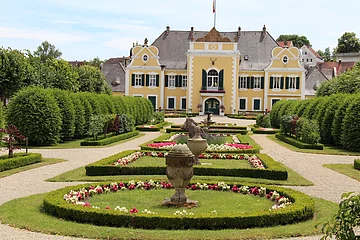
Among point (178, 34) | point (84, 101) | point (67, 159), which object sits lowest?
point (67, 159)

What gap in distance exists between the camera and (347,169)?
56.6 feet

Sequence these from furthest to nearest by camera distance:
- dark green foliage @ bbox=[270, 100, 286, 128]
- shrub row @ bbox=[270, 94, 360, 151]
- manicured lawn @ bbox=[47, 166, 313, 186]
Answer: dark green foliage @ bbox=[270, 100, 286, 128] → shrub row @ bbox=[270, 94, 360, 151] → manicured lawn @ bbox=[47, 166, 313, 186]

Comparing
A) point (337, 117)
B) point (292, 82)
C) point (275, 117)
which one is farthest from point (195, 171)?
point (292, 82)

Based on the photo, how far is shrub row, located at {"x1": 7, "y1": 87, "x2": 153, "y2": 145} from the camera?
80.1 feet

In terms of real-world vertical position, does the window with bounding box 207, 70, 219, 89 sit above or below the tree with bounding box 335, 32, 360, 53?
below

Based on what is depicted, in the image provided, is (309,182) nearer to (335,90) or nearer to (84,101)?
(84,101)

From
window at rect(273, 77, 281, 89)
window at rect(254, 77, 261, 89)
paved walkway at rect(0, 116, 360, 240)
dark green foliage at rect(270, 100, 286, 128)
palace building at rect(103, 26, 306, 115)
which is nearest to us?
paved walkway at rect(0, 116, 360, 240)

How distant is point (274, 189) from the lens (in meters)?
11.8

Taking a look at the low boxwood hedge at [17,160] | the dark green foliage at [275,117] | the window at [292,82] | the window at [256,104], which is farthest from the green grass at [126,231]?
the window at [292,82]

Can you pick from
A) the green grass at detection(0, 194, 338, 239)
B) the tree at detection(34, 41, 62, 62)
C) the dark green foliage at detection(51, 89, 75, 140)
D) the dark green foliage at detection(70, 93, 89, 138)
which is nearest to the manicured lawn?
the green grass at detection(0, 194, 338, 239)

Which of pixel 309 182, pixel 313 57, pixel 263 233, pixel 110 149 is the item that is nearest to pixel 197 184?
pixel 309 182

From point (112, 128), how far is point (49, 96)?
18.2 ft

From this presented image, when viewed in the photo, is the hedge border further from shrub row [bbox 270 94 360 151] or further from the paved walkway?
shrub row [bbox 270 94 360 151]

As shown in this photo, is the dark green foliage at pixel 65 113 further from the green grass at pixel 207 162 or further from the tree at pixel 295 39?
the tree at pixel 295 39
